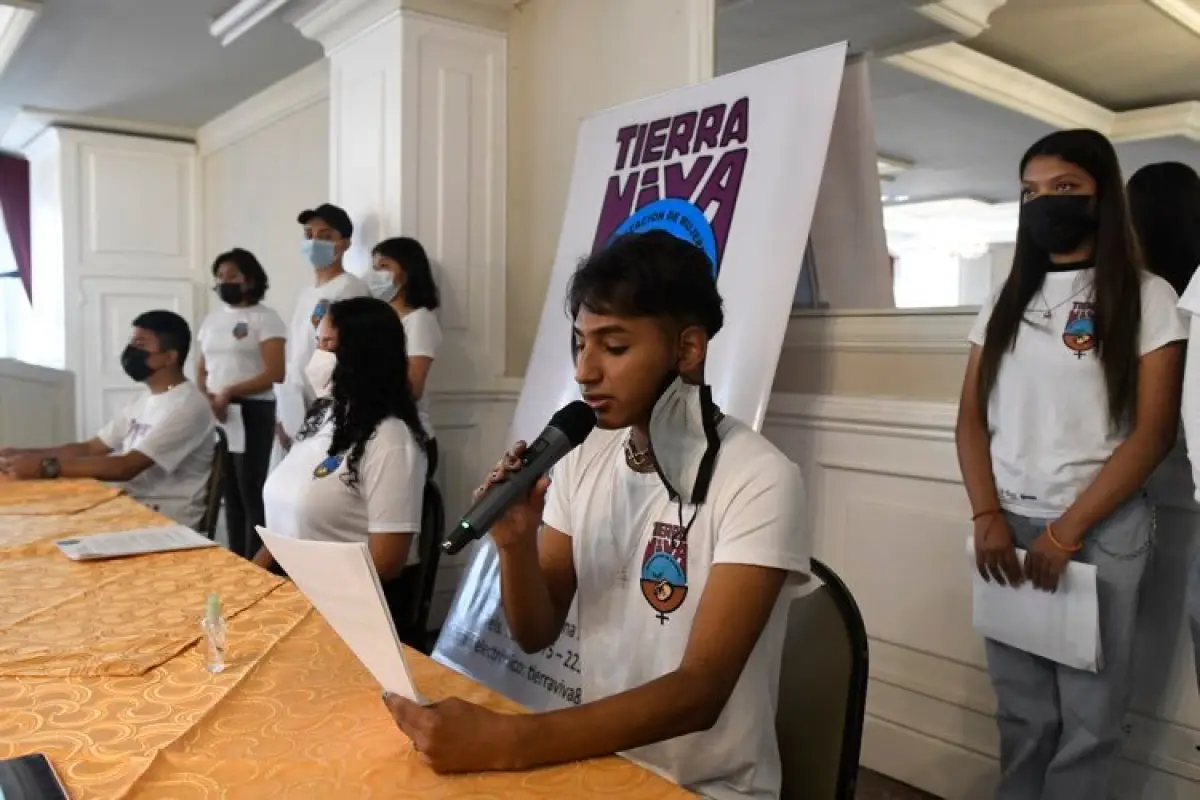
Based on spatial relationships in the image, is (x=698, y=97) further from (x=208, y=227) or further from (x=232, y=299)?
(x=208, y=227)

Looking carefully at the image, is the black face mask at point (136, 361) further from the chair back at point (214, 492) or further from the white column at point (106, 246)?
the white column at point (106, 246)

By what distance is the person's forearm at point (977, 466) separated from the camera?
5.93ft

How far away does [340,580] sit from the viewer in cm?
90

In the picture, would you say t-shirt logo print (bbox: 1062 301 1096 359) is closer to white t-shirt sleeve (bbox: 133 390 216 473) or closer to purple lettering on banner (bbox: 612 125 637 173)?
purple lettering on banner (bbox: 612 125 637 173)

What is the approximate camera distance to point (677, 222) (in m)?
2.41

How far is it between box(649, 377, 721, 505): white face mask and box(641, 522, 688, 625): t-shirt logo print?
0.05 m

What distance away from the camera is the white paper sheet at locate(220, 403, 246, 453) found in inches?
159

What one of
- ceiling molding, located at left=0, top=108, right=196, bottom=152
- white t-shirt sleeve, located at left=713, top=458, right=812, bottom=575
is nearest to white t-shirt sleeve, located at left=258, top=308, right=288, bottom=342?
ceiling molding, located at left=0, top=108, right=196, bottom=152

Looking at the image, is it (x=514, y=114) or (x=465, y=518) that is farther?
(x=514, y=114)

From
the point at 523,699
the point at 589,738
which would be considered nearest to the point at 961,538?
the point at 523,699

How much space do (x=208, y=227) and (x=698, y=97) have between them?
454 cm

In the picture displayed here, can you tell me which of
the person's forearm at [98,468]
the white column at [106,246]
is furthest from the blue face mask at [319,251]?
the white column at [106,246]

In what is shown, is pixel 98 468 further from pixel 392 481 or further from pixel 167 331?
pixel 392 481

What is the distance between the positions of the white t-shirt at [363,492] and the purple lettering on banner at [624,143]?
3.55 ft
